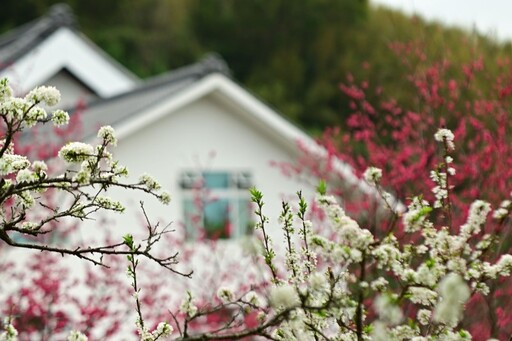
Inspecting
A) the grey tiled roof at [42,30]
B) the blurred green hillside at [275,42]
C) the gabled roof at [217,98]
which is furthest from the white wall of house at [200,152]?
the blurred green hillside at [275,42]

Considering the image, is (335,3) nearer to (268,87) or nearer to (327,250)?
(268,87)

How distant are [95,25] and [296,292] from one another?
31.5 m

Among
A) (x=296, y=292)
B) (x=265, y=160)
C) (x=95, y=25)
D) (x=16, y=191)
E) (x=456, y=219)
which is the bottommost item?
(x=296, y=292)

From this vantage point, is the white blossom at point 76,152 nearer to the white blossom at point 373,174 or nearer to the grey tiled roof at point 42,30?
the white blossom at point 373,174

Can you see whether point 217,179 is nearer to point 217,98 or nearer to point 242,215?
point 242,215

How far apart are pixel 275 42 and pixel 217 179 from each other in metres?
19.7

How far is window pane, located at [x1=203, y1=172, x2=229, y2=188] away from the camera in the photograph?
13.4 m

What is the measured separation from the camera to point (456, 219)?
710 centimetres

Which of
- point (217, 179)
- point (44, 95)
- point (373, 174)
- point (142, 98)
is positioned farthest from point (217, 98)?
point (44, 95)

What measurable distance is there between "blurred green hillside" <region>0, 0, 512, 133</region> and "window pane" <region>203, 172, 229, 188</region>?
49.3 feet

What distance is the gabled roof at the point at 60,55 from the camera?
52.3ft

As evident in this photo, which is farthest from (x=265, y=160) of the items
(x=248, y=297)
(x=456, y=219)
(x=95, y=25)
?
(x=95, y=25)

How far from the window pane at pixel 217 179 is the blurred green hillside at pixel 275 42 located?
49.3ft

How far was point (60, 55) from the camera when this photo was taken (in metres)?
16.8
